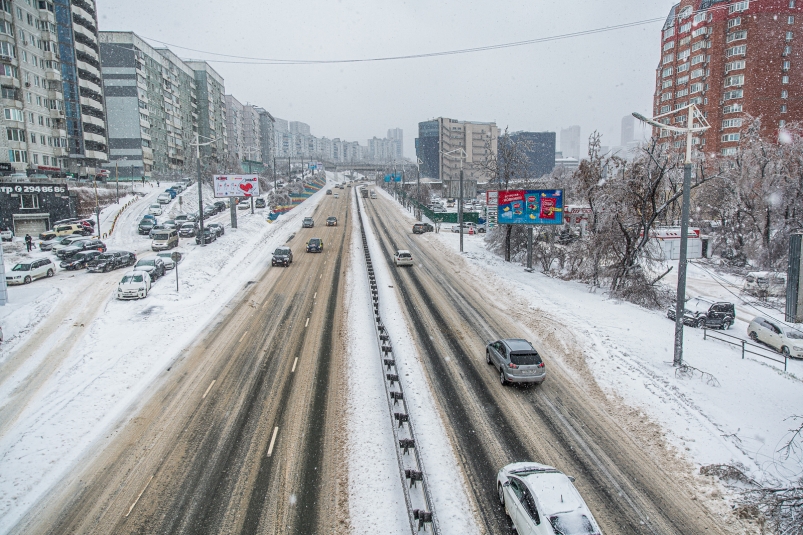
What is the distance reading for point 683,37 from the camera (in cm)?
7844

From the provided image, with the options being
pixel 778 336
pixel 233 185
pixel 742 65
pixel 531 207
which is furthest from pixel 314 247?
pixel 742 65

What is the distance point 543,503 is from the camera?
30.6 ft

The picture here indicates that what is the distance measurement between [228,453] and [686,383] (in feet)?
49.8

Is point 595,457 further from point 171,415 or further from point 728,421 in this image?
point 171,415

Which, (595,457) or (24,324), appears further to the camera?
(24,324)

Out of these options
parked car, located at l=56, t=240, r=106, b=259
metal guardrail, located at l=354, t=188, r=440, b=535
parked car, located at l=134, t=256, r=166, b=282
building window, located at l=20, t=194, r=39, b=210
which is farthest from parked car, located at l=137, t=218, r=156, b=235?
metal guardrail, located at l=354, t=188, r=440, b=535

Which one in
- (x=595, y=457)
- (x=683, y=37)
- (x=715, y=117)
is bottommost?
(x=595, y=457)

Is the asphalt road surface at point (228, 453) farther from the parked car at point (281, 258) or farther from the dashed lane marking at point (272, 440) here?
the parked car at point (281, 258)

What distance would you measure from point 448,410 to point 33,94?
228 feet

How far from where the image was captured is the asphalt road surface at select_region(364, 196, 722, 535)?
1075 cm

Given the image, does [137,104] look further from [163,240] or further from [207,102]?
[163,240]

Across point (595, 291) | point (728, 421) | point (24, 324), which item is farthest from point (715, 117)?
point (24, 324)

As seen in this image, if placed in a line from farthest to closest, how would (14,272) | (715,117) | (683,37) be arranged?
(683,37) < (715,117) < (14,272)

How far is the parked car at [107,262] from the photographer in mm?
34469
